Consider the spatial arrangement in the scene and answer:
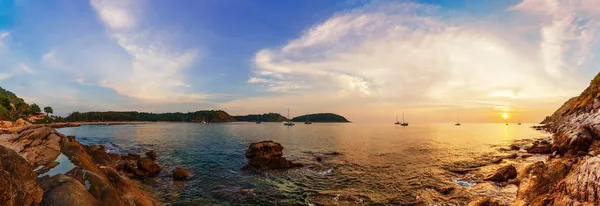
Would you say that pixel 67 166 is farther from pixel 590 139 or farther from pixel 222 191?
pixel 590 139

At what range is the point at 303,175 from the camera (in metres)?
27.1

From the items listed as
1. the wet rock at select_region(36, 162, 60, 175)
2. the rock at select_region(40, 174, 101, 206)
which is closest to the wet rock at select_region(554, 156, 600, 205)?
the rock at select_region(40, 174, 101, 206)

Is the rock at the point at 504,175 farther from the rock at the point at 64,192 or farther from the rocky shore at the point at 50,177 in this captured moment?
the rock at the point at 64,192

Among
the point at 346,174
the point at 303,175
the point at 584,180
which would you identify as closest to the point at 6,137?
the point at 303,175

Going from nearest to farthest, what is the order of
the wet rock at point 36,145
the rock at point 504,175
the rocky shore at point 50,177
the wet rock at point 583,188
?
the rocky shore at point 50,177
the wet rock at point 583,188
the wet rock at point 36,145
the rock at point 504,175

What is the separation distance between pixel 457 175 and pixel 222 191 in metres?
25.7

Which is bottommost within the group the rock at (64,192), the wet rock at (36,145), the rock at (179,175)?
the rock at (179,175)

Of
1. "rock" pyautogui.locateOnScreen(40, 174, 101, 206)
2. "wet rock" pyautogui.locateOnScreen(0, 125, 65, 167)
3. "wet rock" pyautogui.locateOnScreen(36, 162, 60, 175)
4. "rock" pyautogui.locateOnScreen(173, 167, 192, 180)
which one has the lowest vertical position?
"rock" pyautogui.locateOnScreen(173, 167, 192, 180)

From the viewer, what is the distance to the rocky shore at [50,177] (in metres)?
8.53

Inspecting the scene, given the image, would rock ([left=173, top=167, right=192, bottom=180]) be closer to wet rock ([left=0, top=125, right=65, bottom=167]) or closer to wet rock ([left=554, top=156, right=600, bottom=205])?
wet rock ([left=0, top=125, right=65, bottom=167])

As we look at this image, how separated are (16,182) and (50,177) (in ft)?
6.20

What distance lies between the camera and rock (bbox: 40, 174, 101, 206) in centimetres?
916

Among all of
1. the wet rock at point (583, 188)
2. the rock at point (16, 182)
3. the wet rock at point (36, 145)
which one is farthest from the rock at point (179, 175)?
the wet rock at point (583, 188)

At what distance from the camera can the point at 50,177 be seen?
1018 cm
